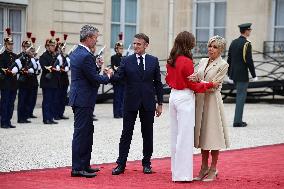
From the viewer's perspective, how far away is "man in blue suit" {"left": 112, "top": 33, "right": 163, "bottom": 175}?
8.04m

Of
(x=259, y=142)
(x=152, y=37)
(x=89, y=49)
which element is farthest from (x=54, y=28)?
(x=89, y=49)

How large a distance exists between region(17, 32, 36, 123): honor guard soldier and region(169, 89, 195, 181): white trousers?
6.67 m

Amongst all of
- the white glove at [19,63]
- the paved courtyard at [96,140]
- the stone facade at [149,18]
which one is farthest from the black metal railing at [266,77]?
the white glove at [19,63]

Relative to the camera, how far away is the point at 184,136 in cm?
755

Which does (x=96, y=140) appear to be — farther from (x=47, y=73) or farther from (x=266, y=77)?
(x=266, y=77)

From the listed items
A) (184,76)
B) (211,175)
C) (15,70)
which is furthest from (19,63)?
(211,175)

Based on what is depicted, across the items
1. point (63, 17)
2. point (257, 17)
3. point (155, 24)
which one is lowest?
point (155, 24)

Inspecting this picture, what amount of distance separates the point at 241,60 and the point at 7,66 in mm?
4552

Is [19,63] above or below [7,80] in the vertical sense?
above

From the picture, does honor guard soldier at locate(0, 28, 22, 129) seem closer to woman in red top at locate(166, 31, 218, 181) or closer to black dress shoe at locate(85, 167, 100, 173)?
black dress shoe at locate(85, 167, 100, 173)

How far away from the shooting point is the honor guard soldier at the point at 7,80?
1305 centimetres

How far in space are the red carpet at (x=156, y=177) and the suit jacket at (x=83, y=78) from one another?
89 centimetres

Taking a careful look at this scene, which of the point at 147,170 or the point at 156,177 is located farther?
the point at 147,170

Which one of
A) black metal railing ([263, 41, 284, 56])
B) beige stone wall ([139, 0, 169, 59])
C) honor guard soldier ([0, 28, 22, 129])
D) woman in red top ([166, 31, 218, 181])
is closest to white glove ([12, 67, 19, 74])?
honor guard soldier ([0, 28, 22, 129])
